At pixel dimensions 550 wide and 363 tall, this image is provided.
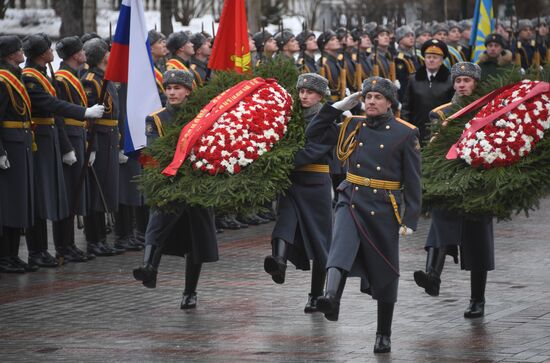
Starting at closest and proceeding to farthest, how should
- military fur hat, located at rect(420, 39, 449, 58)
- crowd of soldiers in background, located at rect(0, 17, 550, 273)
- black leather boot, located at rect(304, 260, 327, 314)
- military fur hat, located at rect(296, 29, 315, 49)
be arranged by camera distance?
black leather boot, located at rect(304, 260, 327, 314) < crowd of soldiers in background, located at rect(0, 17, 550, 273) < military fur hat, located at rect(420, 39, 449, 58) < military fur hat, located at rect(296, 29, 315, 49)

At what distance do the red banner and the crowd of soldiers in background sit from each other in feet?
1.52

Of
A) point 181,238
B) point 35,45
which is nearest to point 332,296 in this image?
point 181,238

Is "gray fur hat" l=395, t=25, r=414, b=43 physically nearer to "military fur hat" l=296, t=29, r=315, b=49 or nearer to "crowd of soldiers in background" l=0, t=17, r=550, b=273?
"crowd of soldiers in background" l=0, t=17, r=550, b=273

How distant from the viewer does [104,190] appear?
47.9ft

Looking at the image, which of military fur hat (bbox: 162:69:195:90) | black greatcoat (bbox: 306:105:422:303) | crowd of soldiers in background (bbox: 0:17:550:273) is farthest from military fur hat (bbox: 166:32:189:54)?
black greatcoat (bbox: 306:105:422:303)

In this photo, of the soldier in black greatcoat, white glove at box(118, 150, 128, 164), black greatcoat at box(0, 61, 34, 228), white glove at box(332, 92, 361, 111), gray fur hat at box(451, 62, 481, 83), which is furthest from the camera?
white glove at box(118, 150, 128, 164)

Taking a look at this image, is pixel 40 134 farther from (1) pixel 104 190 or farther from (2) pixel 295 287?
(2) pixel 295 287

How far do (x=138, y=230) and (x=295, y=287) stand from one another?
12.3ft

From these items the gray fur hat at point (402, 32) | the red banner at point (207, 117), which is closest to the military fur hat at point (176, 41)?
the red banner at point (207, 117)

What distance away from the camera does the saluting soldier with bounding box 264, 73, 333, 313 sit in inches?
430

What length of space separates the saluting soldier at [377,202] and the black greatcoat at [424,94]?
644 centimetres

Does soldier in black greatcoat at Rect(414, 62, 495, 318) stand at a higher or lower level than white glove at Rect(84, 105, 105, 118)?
lower

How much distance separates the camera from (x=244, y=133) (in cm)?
1069

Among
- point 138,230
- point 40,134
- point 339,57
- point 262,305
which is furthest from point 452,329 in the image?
point 339,57
